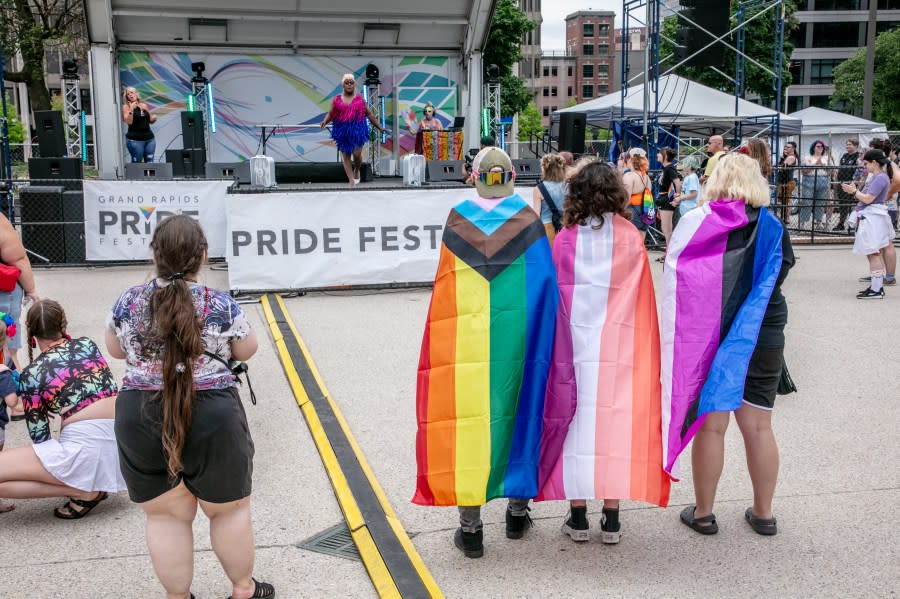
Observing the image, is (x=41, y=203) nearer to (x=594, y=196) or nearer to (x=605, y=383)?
(x=594, y=196)

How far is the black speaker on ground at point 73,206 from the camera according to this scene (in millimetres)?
13289

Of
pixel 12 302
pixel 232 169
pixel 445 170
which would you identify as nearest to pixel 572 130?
pixel 445 170

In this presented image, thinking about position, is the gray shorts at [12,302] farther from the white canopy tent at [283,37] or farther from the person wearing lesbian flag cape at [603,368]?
the white canopy tent at [283,37]

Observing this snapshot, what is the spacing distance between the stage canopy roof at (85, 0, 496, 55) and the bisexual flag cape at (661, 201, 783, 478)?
15.3 metres

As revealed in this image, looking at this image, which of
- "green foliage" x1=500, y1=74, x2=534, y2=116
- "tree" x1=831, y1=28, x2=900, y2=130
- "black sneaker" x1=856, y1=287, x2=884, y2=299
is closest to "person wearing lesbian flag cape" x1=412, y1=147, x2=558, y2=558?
"black sneaker" x1=856, y1=287, x2=884, y2=299

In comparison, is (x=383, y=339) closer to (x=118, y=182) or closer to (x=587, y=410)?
(x=587, y=410)

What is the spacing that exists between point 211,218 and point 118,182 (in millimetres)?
1327

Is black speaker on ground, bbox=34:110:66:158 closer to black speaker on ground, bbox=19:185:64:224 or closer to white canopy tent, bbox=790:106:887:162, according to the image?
black speaker on ground, bbox=19:185:64:224

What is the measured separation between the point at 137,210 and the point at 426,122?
8330mm

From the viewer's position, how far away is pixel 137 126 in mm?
16484

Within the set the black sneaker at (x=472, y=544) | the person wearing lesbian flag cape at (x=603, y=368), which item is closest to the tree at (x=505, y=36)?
the person wearing lesbian flag cape at (x=603, y=368)

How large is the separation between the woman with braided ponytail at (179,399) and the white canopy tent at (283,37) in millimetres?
15225

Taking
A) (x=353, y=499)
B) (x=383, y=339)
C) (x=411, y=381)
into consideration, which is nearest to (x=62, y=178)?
(x=383, y=339)

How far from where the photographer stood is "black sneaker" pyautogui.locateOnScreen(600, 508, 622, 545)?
13.4 feet
